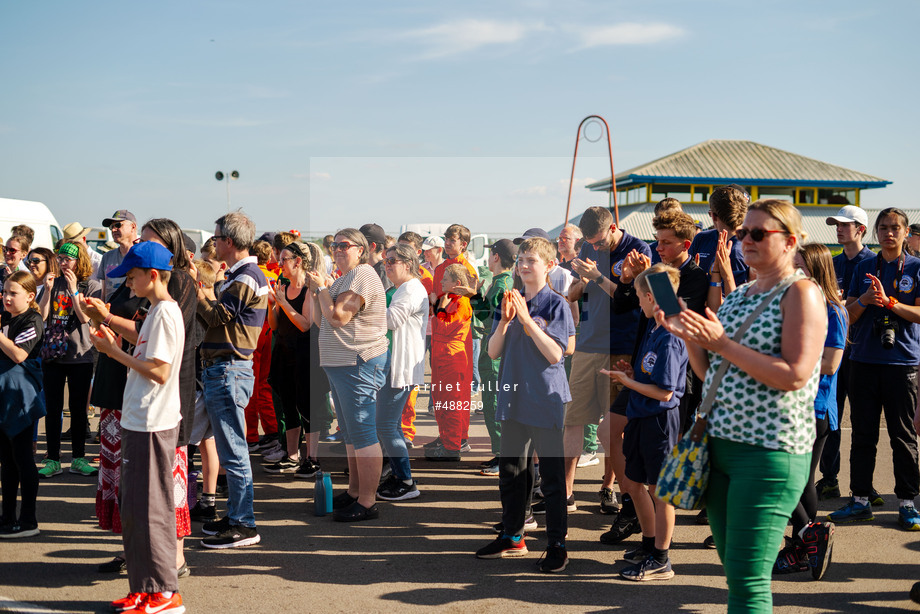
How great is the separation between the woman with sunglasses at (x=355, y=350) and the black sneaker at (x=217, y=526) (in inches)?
32.3

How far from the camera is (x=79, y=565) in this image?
4.45 m

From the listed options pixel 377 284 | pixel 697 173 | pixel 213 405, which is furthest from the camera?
pixel 697 173

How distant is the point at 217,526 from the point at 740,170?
46.4 m

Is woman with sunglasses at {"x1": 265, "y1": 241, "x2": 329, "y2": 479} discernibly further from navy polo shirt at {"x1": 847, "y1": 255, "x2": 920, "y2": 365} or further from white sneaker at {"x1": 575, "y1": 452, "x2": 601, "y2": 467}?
navy polo shirt at {"x1": 847, "y1": 255, "x2": 920, "y2": 365}

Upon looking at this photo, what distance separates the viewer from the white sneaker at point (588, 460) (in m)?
7.03

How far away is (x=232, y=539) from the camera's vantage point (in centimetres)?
479

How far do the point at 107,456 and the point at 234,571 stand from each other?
0.99m

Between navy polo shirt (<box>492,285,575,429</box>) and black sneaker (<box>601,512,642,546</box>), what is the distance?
0.98 metres

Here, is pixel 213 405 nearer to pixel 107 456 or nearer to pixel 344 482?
pixel 107 456

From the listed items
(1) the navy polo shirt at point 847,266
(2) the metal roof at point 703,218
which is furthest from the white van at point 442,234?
(2) the metal roof at point 703,218

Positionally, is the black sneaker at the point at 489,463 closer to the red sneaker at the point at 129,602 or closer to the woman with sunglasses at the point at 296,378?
the woman with sunglasses at the point at 296,378

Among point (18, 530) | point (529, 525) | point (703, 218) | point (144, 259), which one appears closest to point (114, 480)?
point (18, 530)

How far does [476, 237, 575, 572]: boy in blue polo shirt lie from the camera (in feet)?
14.5

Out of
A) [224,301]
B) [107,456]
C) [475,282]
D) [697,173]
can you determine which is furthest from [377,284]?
[697,173]
